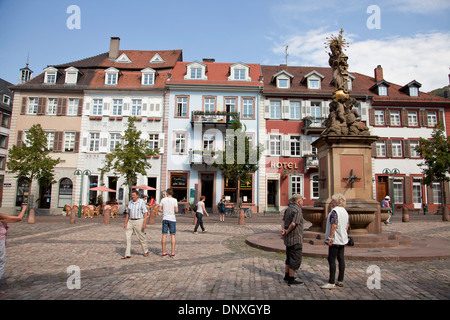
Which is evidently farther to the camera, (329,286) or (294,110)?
(294,110)

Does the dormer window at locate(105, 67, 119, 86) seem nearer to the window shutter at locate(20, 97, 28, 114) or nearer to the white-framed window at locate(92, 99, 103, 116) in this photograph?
the white-framed window at locate(92, 99, 103, 116)

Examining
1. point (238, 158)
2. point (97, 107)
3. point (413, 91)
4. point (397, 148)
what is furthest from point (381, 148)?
point (97, 107)

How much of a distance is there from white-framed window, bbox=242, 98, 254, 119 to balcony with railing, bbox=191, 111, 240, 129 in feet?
3.29

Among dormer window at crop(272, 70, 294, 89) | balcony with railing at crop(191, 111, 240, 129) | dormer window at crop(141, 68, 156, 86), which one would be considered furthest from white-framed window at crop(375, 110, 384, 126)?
dormer window at crop(141, 68, 156, 86)

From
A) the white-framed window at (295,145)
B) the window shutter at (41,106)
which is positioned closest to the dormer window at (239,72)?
the white-framed window at (295,145)

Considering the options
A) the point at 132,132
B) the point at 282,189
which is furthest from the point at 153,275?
the point at 282,189

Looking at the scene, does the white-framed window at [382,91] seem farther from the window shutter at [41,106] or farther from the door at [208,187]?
the window shutter at [41,106]

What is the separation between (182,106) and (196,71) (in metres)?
3.85

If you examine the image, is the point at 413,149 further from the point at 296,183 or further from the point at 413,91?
the point at 296,183

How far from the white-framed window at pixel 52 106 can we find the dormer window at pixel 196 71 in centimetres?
1260

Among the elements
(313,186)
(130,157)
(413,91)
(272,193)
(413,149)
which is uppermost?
(413,91)

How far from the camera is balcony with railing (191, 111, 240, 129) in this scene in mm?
28062

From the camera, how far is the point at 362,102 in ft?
96.9

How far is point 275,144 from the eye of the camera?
29.0 m
